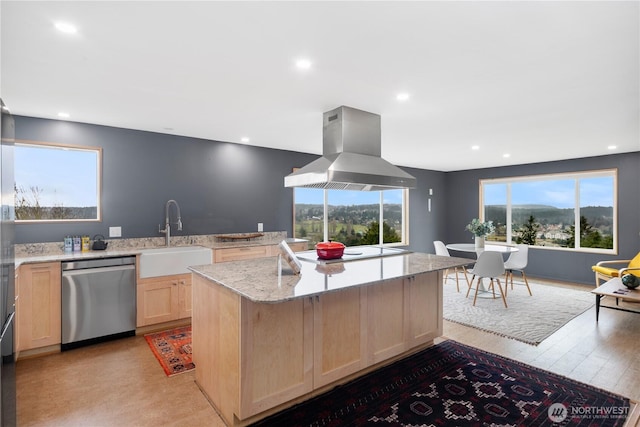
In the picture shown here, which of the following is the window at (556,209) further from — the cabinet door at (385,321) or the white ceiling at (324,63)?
the cabinet door at (385,321)

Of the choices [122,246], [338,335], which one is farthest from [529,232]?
[122,246]

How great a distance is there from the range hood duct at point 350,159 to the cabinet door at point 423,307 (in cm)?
96

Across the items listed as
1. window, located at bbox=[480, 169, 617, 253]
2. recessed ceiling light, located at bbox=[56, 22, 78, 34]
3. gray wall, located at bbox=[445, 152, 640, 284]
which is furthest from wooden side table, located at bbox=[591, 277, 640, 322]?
recessed ceiling light, located at bbox=[56, 22, 78, 34]

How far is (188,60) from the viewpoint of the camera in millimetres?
2283

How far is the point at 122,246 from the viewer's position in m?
4.00

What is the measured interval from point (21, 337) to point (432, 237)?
24.6ft

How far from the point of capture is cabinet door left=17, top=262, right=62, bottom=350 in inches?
119

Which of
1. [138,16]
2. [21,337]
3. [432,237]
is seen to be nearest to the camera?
[138,16]

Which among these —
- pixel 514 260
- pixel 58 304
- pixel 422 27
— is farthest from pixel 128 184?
pixel 514 260

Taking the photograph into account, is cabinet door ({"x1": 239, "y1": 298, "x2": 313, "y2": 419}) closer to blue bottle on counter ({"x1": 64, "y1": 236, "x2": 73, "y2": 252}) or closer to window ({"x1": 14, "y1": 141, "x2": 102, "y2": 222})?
blue bottle on counter ({"x1": 64, "y1": 236, "x2": 73, "y2": 252})

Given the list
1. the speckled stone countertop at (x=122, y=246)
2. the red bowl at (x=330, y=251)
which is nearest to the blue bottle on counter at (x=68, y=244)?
the speckled stone countertop at (x=122, y=246)

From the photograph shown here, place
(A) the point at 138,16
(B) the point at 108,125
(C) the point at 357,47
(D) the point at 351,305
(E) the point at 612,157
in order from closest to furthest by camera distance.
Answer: (A) the point at 138,16 → (C) the point at 357,47 → (D) the point at 351,305 → (B) the point at 108,125 → (E) the point at 612,157

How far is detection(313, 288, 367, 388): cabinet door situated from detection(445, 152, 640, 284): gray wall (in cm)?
579

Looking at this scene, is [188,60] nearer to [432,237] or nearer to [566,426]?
[566,426]
